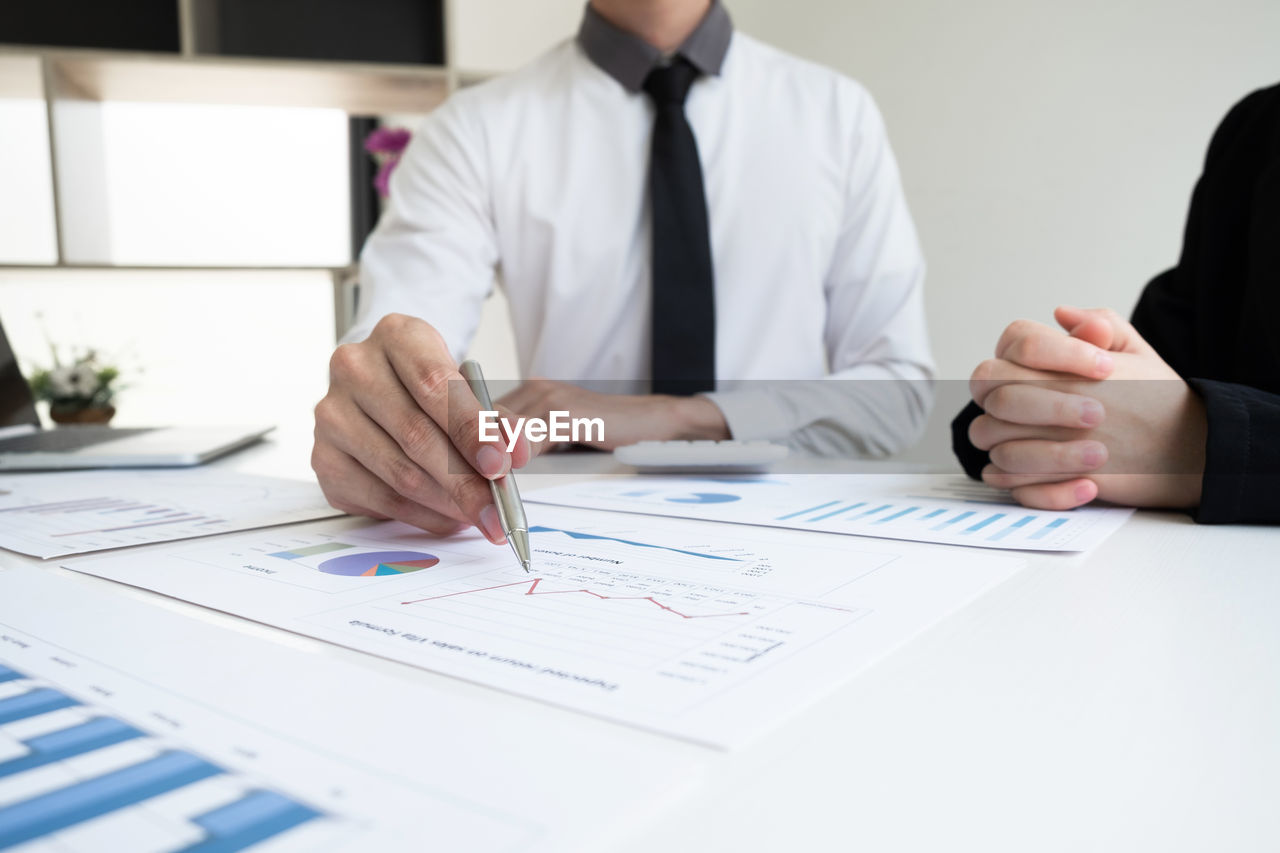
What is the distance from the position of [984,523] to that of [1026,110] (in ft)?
5.32

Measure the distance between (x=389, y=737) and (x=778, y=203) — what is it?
1106 mm

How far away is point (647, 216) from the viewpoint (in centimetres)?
119

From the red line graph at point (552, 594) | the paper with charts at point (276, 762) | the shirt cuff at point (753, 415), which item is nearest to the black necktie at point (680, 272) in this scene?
the shirt cuff at point (753, 415)

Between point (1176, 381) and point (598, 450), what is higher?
point (1176, 381)

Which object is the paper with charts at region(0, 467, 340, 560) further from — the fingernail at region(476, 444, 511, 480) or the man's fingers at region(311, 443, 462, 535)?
the fingernail at region(476, 444, 511, 480)

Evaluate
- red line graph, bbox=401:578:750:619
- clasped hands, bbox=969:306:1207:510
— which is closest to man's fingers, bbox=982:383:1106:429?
clasped hands, bbox=969:306:1207:510

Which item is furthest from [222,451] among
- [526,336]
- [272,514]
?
[526,336]

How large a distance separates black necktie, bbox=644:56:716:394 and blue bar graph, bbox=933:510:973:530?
60cm

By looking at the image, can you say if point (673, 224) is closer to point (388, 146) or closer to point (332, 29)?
point (388, 146)

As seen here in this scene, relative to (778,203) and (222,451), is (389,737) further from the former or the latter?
(778,203)

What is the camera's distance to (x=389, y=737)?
0.73ft


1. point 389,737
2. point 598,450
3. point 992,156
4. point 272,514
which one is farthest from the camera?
point 992,156

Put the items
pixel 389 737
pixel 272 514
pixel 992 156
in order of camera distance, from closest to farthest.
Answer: pixel 389 737 < pixel 272 514 < pixel 992 156

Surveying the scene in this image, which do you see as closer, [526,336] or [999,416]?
[999,416]
